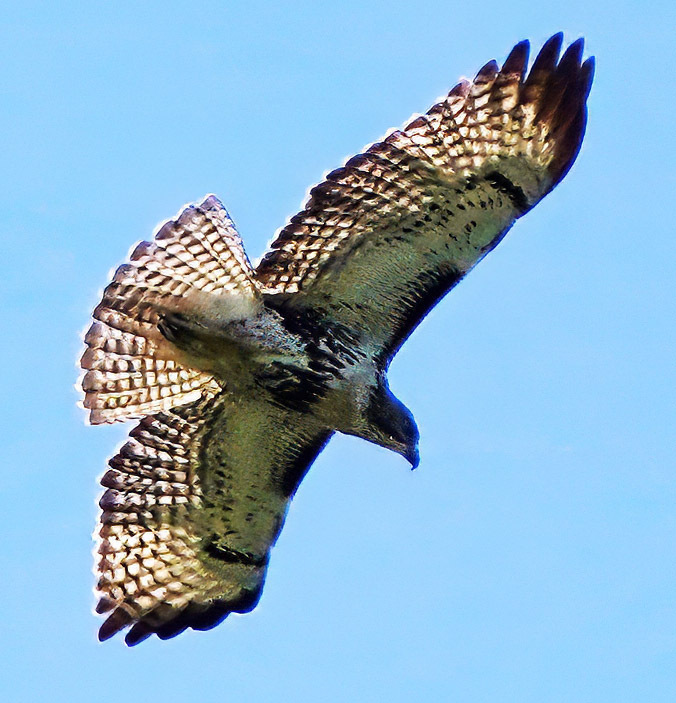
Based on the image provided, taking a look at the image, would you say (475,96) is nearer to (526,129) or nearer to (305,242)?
(526,129)

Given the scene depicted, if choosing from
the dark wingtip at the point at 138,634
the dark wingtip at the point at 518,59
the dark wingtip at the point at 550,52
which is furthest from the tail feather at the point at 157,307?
the dark wingtip at the point at 550,52

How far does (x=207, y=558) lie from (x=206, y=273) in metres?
1.98

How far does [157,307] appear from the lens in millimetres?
9172

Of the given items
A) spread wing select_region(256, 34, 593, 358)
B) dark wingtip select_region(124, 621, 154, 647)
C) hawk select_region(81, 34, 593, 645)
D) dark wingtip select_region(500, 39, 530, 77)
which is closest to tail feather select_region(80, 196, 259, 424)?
hawk select_region(81, 34, 593, 645)

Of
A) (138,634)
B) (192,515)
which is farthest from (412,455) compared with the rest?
(138,634)

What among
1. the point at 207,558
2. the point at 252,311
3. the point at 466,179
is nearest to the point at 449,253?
the point at 466,179

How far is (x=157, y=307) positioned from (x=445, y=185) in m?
1.91

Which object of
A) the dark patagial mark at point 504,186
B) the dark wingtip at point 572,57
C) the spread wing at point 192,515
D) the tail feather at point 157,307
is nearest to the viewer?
the dark wingtip at point 572,57

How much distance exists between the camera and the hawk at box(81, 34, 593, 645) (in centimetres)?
870

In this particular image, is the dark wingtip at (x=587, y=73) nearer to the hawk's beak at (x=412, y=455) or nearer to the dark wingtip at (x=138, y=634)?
the hawk's beak at (x=412, y=455)

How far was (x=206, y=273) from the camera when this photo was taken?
9.12 m

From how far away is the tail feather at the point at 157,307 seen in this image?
9.08 m

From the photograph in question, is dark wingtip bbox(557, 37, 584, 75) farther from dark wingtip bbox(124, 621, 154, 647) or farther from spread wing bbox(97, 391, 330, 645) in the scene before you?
dark wingtip bbox(124, 621, 154, 647)

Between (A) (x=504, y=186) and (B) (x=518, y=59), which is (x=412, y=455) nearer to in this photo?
(A) (x=504, y=186)
